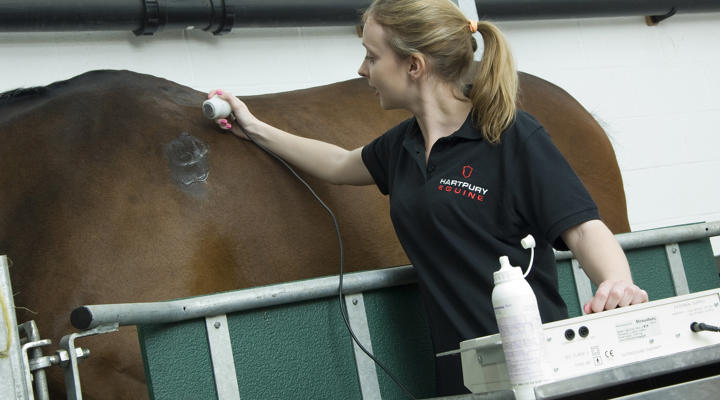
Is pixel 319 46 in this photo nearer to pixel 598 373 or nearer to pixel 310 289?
pixel 310 289

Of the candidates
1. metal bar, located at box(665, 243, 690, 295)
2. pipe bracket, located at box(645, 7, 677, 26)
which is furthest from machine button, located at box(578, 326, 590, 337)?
pipe bracket, located at box(645, 7, 677, 26)

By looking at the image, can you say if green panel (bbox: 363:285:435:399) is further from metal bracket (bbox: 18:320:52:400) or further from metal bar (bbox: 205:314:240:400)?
metal bracket (bbox: 18:320:52:400)

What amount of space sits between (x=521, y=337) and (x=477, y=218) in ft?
2.06

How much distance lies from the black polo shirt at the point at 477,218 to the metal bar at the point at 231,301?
0.31 ft

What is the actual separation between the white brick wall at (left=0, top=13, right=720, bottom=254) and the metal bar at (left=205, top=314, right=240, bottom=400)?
207 centimetres

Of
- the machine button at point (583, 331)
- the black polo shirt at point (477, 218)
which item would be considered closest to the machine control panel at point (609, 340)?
the machine button at point (583, 331)

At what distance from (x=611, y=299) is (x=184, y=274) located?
3.73 feet

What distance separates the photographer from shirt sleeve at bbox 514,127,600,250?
1556 mm

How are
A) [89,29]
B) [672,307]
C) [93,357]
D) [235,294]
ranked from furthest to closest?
[89,29], [93,357], [235,294], [672,307]

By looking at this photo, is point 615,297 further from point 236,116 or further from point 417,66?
point 236,116

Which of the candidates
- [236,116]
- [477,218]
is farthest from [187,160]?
[477,218]

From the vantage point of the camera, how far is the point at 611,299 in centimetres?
129

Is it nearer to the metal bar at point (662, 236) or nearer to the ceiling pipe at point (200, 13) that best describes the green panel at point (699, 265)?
the metal bar at point (662, 236)

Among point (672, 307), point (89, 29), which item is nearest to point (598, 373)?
point (672, 307)
